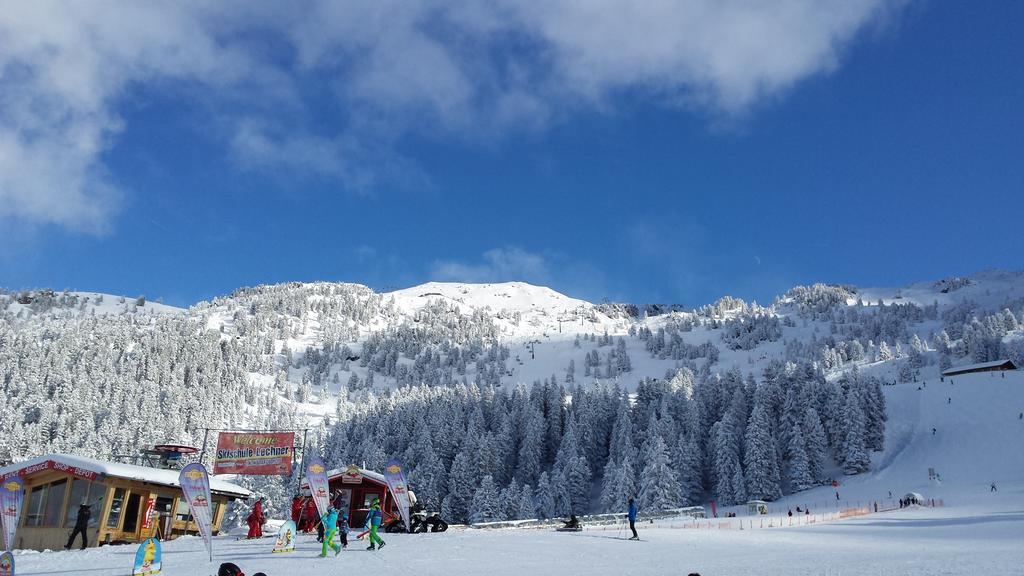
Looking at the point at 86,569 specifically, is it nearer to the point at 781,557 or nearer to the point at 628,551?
the point at 628,551

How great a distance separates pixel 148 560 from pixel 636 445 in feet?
229

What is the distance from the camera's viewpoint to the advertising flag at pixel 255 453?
133 feet

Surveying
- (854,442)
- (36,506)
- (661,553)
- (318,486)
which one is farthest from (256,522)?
(854,442)

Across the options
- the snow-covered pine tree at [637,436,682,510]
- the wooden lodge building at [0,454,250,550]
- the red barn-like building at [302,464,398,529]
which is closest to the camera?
the wooden lodge building at [0,454,250,550]

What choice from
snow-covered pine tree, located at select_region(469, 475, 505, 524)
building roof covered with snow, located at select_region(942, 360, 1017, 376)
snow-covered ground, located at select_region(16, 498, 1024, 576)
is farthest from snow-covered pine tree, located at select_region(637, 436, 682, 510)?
building roof covered with snow, located at select_region(942, 360, 1017, 376)

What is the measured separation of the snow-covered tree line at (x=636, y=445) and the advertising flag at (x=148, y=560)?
55.3 metres

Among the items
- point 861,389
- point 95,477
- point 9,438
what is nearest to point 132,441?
point 9,438

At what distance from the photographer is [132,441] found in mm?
113812

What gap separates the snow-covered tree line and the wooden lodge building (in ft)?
147

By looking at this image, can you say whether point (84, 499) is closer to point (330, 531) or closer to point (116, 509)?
point (116, 509)

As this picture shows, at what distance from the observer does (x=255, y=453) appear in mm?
41062

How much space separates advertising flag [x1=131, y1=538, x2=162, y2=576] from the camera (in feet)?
52.7

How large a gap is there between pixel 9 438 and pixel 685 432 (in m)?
100

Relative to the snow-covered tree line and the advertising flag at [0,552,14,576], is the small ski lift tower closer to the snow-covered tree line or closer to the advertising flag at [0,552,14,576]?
the advertising flag at [0,552,14,576]
